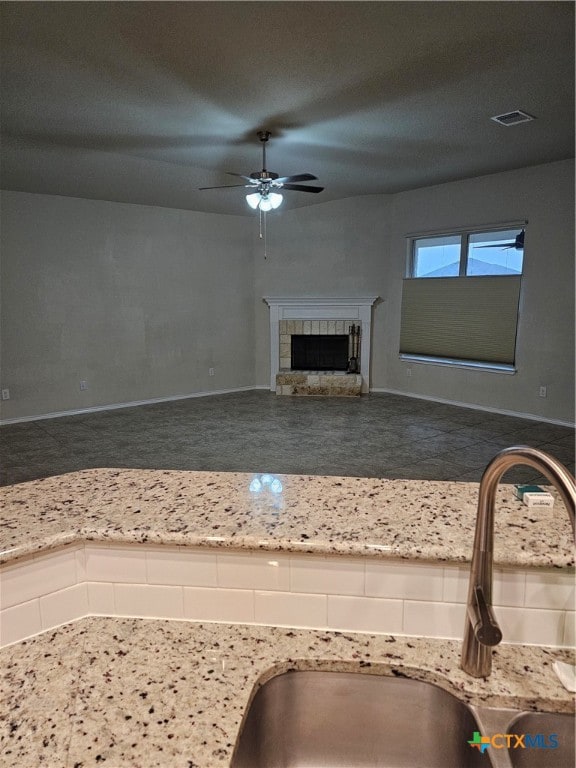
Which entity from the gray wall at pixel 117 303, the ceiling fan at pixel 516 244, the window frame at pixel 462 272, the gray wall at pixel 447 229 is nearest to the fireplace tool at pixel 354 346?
the gray wall at pixel 447 229

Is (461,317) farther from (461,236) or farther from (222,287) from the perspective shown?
(222,287)

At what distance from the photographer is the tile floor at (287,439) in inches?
162

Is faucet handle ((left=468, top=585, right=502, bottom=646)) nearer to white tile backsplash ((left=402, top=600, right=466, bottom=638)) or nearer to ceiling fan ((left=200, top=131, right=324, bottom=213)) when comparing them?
white tile backsplash ((left=402, top=600, right=466, bottom=638))

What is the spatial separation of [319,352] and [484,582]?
678cm

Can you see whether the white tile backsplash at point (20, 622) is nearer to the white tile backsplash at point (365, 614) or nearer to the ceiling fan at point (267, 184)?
the white tile backsplash at point (365, 614)

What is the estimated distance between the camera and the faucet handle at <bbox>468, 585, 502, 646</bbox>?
73 cm

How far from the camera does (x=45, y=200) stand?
18.9 feet

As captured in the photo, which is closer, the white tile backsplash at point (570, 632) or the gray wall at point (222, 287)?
the white tile backsplash at point (570, 632)

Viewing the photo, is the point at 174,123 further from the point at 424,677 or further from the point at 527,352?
the point at 527,352

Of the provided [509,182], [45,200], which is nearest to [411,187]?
[509,182]

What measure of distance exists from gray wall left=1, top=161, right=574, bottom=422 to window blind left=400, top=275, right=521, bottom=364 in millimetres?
175

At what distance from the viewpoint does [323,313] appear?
7.29 meters

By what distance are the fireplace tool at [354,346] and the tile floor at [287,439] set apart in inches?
30.6

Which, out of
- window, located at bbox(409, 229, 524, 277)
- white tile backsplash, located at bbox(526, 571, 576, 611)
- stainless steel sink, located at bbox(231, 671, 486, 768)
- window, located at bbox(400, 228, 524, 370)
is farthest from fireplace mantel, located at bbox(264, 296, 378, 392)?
stainless steel sink, located at bbox(231, 671, 486, 768)
